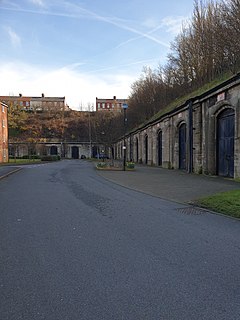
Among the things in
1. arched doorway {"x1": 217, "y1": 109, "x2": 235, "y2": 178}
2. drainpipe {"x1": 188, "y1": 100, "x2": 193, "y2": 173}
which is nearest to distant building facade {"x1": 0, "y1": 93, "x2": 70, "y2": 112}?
Result: drainpipe {"x1": 188, "y1": 100, "x2": 193, "y2": 173}

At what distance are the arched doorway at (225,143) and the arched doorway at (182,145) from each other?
6186 millimetres

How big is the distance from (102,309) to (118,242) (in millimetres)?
2283

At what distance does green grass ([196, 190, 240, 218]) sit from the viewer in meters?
7.63

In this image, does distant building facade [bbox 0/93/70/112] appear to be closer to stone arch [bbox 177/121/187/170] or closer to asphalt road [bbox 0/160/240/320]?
stone arch [bbox 177/121/187/170]

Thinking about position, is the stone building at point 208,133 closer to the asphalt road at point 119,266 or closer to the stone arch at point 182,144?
the stone arch at point 182,144

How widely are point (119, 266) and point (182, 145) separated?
21.3m

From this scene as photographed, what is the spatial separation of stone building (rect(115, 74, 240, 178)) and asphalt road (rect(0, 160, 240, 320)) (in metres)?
9.77

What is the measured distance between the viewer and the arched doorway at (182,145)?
2420 centimetres

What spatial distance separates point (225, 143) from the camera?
1716 cm

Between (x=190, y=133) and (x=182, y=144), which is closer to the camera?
(x=190, y=133)

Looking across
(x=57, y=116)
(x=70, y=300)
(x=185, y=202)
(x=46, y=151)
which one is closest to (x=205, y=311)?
(x=70, y=300)

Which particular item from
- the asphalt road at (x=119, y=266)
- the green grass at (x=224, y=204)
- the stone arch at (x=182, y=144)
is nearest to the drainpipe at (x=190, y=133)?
the stone arch at (x=182, y=144)

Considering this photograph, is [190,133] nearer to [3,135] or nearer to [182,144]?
[182,144]

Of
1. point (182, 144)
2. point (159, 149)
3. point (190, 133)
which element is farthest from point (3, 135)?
point (190, 133)
